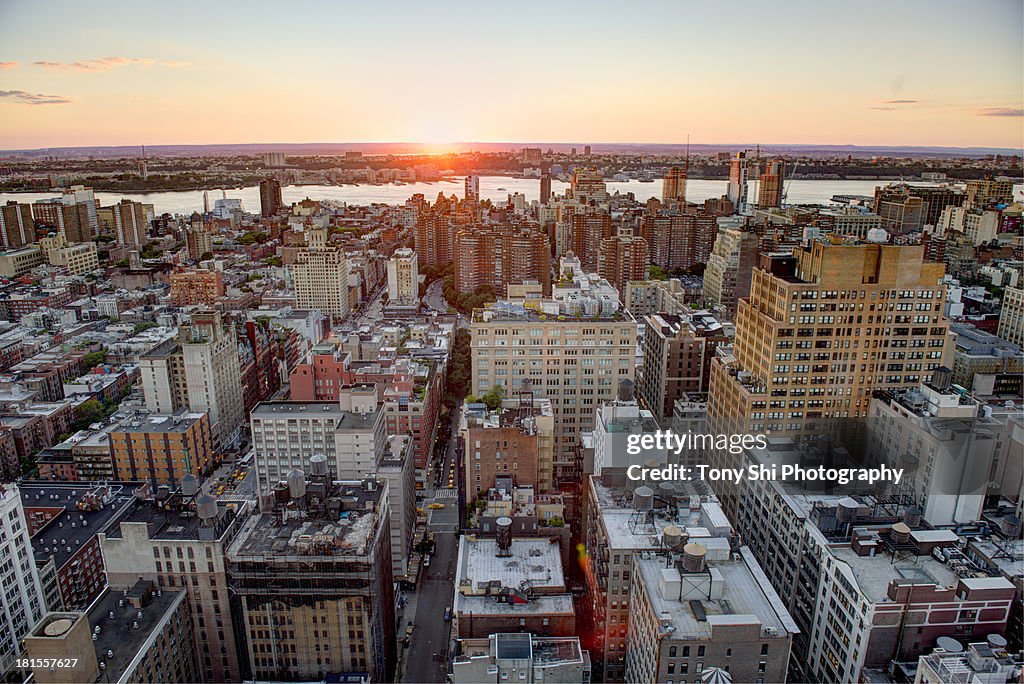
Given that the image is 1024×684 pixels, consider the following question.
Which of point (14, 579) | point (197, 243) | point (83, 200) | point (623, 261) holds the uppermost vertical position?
point (83, 200)

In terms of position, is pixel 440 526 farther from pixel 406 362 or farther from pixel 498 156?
pixel 498 156

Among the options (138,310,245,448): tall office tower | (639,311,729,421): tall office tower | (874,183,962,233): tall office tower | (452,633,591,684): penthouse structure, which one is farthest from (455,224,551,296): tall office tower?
(452,633,591,684): penthouse structure

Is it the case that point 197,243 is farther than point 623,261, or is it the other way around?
point 197,243

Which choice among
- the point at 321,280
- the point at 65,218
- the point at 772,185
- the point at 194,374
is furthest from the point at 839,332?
the point at 65,218

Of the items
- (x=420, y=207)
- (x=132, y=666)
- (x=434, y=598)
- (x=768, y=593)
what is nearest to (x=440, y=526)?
(x=434, y=598)

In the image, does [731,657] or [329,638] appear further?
[329,638]

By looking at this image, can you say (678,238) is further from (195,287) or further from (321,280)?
(195,287)

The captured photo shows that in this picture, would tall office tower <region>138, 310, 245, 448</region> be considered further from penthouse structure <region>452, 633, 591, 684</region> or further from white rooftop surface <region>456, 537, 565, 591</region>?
penthouse structure <region>452, 633, 591, 684</region>
